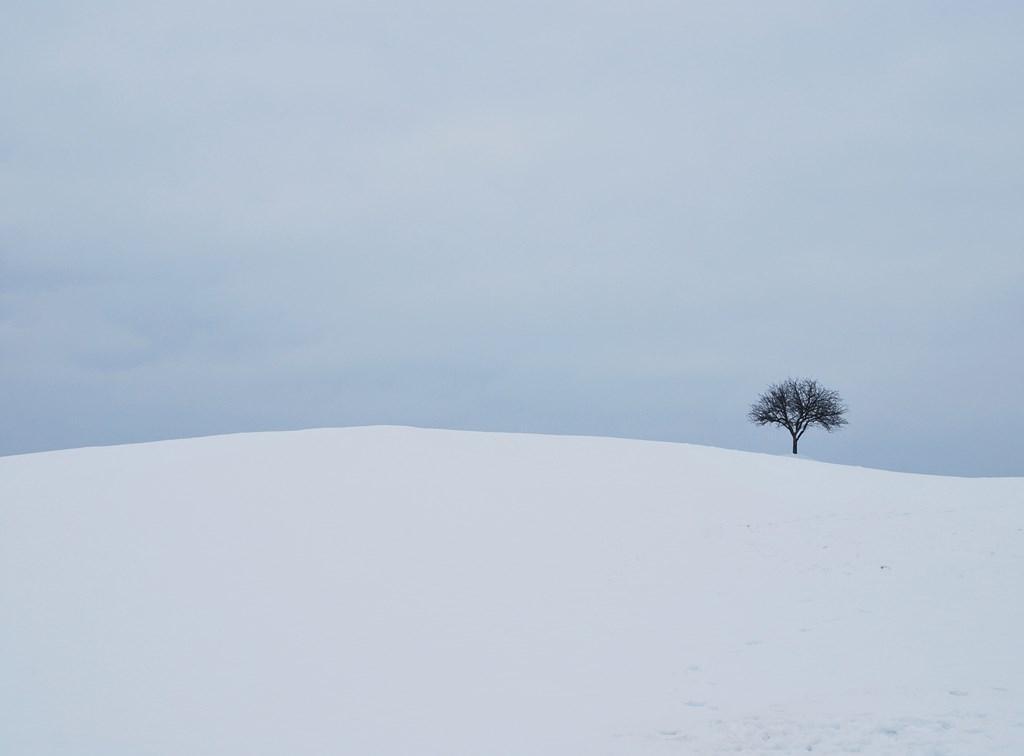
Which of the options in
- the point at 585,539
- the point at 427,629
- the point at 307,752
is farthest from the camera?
the point at 585,539

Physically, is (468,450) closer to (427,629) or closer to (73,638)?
(427,629)

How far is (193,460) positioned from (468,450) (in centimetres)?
783

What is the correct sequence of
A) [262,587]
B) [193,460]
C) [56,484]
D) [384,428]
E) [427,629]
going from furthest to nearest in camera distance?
[384,428]
[193,460]
[56,484]
[262,587]
[427,629]

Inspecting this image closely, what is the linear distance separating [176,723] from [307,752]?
1790 millimetres

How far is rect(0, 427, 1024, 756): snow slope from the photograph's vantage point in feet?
32.0

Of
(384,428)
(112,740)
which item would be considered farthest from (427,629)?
(384,428)

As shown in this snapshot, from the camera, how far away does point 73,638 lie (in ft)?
39.6

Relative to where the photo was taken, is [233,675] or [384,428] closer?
[233,675]

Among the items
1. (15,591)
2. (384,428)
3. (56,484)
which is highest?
(384,428)

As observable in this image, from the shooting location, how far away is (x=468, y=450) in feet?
84.5

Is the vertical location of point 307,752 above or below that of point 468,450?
below

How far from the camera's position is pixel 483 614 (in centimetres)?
1359

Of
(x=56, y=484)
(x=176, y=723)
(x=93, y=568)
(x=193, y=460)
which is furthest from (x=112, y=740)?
(x=193, y=460)

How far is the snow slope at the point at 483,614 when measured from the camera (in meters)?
9.76
